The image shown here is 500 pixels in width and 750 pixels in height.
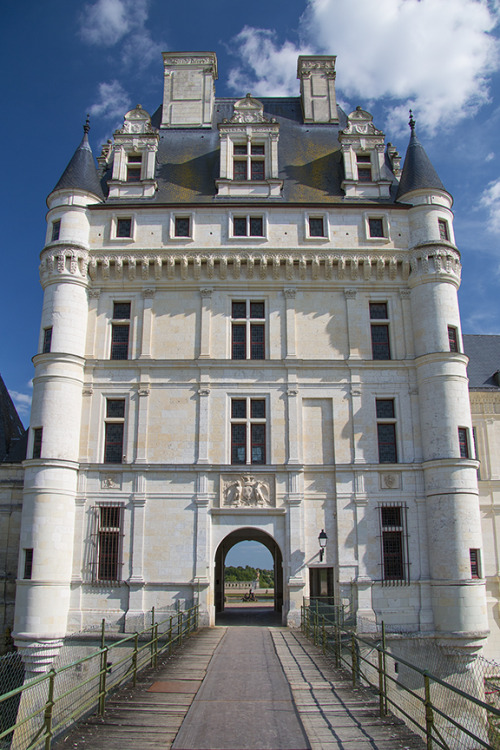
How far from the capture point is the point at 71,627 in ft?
77.9

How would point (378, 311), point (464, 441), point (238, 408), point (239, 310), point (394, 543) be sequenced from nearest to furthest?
point (394, 543) < point (464, 441) < point (238, 408) < point (239, 310) < point (378, 311)

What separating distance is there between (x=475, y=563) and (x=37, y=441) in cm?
1783

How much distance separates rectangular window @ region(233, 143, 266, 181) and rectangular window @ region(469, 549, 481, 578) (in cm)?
1889

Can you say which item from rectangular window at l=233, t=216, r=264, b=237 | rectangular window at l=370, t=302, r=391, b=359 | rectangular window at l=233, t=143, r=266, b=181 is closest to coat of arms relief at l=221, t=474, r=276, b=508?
rectangular window at l=370, t=302, r=391, b=359

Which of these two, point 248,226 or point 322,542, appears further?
point 248,226

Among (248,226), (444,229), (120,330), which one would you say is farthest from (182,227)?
(444,229)

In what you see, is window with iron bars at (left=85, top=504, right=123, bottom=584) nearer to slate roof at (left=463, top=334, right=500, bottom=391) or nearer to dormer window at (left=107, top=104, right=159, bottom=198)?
dormer window at (left=107, top=104, right=159, bottom=198)

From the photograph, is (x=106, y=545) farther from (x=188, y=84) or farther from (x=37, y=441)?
(x=188, y=84)

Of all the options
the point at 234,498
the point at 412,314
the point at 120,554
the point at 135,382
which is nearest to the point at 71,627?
the point at 120,554

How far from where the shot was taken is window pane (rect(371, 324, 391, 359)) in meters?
27.3

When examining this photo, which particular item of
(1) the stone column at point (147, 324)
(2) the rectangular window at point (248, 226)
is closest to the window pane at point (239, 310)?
(2) the rectangular window at point (248, 226)

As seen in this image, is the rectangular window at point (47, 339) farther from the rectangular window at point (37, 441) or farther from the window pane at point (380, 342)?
the window pane at point (380, 342)

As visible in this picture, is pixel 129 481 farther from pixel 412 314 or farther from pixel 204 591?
pixel 412 314

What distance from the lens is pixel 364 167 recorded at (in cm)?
2984
